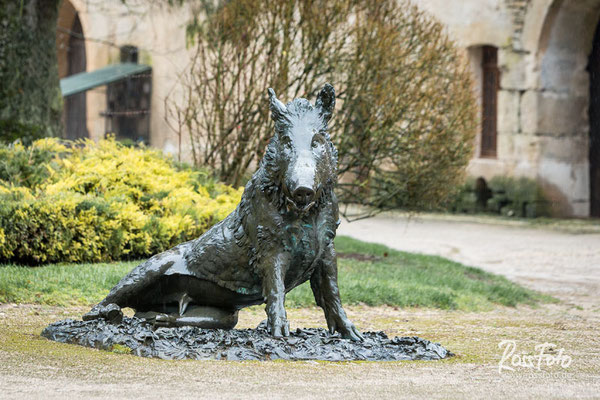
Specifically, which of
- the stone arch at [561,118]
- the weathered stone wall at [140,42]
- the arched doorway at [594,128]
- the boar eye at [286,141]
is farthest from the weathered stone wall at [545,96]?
the boar eye at [286,141]

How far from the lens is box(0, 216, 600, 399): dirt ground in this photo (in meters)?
4.34

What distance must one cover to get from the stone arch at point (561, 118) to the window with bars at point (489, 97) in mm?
1609

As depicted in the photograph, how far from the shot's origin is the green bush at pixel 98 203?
31.0 ft

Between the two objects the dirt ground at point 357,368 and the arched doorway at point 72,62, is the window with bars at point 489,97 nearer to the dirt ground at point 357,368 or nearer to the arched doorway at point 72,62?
the arched doorway at point 72,62

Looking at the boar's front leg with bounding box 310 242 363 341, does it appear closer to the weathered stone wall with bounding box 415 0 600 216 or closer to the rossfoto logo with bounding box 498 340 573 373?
the rossfoto logo with bounding box 498 340 573 373

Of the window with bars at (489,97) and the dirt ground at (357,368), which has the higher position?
the window with bars at (489,97)

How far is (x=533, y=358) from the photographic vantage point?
5.58 metres

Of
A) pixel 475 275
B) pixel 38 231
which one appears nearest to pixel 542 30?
pixel 475 275

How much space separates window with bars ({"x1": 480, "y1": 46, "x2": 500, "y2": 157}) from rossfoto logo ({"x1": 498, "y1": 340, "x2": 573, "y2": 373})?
16.2 meters

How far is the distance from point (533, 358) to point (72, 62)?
27.3 meters

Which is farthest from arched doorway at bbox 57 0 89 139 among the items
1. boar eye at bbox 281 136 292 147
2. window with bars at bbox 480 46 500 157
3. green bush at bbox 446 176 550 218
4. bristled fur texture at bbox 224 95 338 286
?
boar eye at bbox 281 136 292 147

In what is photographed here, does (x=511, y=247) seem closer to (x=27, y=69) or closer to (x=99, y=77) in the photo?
(x=27, y=69)

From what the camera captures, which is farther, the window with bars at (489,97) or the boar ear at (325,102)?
the window with bars at (489,97)

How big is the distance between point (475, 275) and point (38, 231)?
19.1 ft
